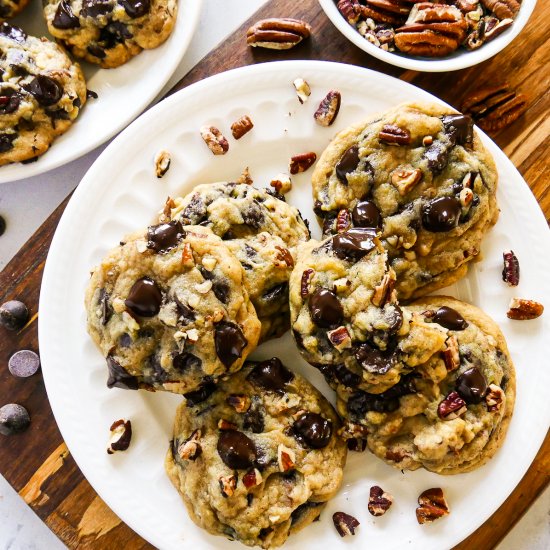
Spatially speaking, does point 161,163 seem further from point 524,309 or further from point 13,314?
point 524,309

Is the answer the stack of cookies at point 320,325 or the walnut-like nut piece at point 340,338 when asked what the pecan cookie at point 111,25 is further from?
the walnut-like nut piece at point 340,338

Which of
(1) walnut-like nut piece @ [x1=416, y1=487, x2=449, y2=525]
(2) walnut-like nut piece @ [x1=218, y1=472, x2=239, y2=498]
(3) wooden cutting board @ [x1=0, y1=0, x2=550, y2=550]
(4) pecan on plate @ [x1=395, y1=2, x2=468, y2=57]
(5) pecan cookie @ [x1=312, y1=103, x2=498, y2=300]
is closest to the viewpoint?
(2) walnut-like nut piece @ [x1=218, y1=472, x2=239, y2=498]

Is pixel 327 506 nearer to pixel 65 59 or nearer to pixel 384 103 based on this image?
pixel 384 103

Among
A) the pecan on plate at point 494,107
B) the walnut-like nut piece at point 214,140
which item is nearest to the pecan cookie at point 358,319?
A: the walnut-like nut piece at point 214,140

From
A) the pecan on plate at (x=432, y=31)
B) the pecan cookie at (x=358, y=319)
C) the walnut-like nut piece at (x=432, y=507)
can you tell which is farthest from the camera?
the pecan on plate at (x=432, y=31)

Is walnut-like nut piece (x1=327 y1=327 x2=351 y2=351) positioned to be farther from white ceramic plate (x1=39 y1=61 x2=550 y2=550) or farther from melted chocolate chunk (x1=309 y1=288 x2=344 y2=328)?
white ceramic plate (x1=39 y1=61 x2=550 y2=550)

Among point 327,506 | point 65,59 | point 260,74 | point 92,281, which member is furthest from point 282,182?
point 327,506

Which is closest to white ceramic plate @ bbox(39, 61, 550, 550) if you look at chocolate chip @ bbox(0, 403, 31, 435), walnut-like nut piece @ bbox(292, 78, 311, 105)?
walnut-like nut piece @ bbox(292, 78, 311, 105)

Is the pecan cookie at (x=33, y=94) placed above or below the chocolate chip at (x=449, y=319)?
above
